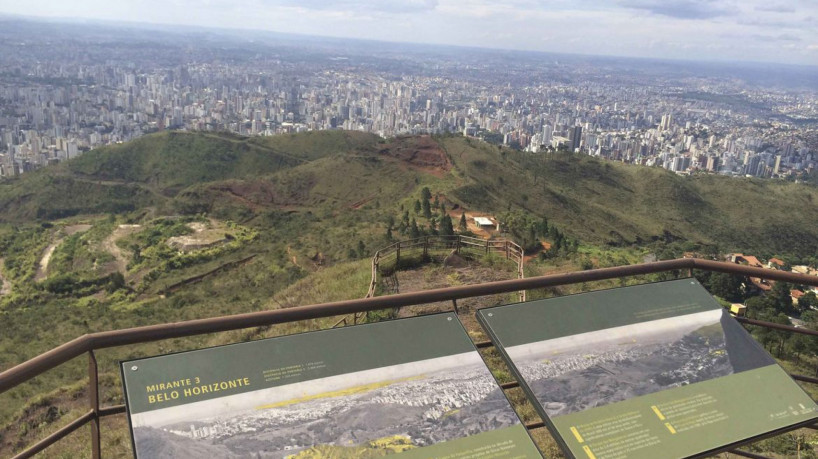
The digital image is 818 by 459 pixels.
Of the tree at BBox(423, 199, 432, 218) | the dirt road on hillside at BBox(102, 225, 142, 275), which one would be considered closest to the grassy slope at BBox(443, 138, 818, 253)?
the tree at BBox(423, 199, 432, 218)

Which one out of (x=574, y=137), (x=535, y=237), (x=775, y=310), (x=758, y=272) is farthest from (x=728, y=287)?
(x=574, y=137)

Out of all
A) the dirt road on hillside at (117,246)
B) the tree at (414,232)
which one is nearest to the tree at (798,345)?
the tree at (414,232)

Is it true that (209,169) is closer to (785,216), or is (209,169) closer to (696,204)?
(696,204)

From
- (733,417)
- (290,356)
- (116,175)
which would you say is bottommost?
(116,175)

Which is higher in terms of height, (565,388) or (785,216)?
(565,388)

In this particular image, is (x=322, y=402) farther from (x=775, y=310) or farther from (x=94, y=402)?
(x=775, y=310)

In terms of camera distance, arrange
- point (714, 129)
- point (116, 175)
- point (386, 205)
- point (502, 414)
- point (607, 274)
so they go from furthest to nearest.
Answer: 1. point (714, 129)
2. point (116, 175)
3. point (386, 205)
4. point (607, 274)
5. point (502, 414)

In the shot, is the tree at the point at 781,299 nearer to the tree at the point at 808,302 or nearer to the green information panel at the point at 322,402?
the tree at the point at 808,302

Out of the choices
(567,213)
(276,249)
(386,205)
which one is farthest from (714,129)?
(276,249)
